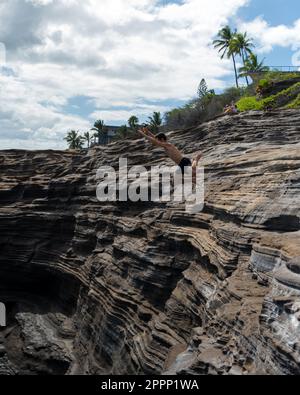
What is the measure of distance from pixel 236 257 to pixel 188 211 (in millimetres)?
3357

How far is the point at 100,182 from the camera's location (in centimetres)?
1798

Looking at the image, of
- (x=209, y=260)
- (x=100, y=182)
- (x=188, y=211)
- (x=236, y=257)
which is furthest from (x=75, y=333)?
(x=236, y=257)

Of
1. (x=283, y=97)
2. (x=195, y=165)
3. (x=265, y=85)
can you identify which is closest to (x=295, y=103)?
(x=283, y=97)

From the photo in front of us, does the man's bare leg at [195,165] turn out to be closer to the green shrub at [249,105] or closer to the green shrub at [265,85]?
the green shrub at [249,105]

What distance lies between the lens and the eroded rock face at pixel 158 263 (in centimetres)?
620
